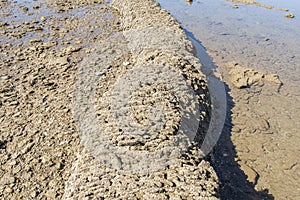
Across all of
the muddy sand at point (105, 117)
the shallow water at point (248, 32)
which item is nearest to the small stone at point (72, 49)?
the muddy sand at point (105, 117)

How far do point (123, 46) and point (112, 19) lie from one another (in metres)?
3.82

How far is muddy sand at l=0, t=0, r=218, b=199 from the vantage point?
427cm

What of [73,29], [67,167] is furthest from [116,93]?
[73,29]

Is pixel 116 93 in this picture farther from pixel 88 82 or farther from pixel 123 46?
pixel 123 46

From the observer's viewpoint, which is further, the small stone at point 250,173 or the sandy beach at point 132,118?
the small stone at point 250,173

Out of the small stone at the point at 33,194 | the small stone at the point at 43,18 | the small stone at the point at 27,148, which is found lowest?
the small stone at the point at 33,194

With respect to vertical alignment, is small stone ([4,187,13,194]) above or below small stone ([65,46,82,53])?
below

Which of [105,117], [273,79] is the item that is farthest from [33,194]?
[273,79]

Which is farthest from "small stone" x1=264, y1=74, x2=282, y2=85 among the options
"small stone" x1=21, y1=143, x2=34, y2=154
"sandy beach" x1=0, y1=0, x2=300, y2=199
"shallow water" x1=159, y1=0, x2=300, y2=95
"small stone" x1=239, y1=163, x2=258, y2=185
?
"small stone" x1=21, y1=143, x2=34, y2=154

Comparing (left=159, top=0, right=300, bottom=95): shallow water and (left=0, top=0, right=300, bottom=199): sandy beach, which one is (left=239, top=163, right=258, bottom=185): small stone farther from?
(left=159, top=0, right=300, bottom=95): shallow water

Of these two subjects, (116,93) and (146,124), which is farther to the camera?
(116,93)

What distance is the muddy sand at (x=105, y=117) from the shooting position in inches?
168

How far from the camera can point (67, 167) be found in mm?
5230

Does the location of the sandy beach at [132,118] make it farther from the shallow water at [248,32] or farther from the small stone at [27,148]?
the shallow water at [248,32]
